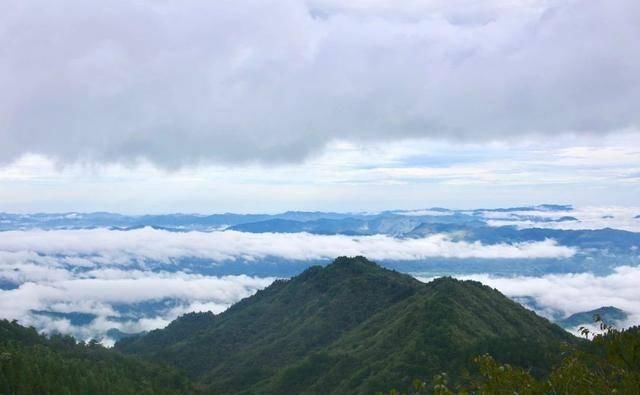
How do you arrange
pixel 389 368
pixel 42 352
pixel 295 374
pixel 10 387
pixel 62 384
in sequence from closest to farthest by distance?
pixel 10 387 → pixel 62 384 → pixel 42 352 → pixel 389 368 → pixel 295 374

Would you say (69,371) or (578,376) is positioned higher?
(578,376)

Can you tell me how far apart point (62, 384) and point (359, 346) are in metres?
102

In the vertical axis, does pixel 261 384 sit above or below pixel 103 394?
below

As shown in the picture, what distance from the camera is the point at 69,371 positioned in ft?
404

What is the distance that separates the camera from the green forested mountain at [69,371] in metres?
108

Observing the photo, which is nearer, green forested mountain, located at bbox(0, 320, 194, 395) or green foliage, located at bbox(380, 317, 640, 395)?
green foliage, located at bbox(380, 317, 640, 395)

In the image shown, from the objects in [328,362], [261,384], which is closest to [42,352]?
[261,384]

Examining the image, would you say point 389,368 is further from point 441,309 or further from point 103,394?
point 103,394

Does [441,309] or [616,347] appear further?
[441,309]

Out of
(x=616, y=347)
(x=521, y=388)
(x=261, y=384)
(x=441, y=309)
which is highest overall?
(x=616, y=347)

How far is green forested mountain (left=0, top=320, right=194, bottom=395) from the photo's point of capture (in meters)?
108

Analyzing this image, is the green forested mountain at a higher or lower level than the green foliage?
lower

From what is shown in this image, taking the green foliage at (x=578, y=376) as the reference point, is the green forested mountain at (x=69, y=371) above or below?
below

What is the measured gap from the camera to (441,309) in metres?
181
